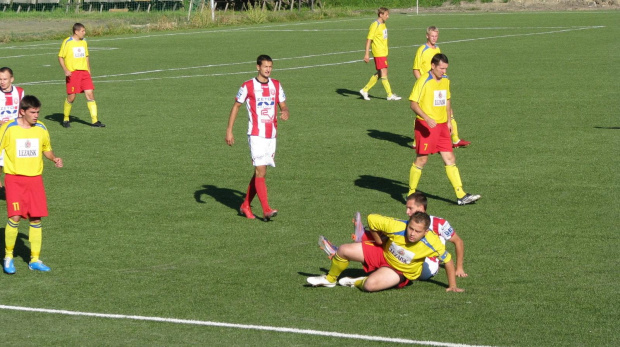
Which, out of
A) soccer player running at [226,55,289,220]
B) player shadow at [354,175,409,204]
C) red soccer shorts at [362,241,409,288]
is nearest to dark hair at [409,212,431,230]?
red soccer shorts at [362,241,409,288]

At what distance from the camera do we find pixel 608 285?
33.9ft

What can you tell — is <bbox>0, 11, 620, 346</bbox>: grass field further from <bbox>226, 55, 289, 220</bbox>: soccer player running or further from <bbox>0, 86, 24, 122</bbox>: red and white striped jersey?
<bbox>0, 86, 24, 122</bbox>: red and white striped jersey

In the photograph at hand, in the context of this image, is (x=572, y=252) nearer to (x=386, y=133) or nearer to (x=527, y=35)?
(x=386, y=133)

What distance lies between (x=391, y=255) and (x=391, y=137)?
10363mm

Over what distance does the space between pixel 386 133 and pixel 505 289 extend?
10.8 metres

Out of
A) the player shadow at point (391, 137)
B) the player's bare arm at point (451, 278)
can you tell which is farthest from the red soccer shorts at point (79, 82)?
the player's bare arm at point (451, 278)

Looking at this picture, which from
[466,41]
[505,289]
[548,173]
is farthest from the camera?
[466,41]

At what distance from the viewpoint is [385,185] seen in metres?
15.9

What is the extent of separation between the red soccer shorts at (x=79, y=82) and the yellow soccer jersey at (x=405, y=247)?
13450 millimetres

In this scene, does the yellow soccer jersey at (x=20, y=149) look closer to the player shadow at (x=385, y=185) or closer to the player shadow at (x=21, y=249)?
the player shadow at (x=21, y=249)

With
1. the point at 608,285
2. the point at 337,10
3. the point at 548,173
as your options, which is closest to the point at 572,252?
the point at 608,285

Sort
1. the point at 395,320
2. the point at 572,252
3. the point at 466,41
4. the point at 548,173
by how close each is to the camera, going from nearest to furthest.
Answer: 1. the point at 395,320
2. the point at 572,252
3. the point at 548,173
4. the point at 466,41

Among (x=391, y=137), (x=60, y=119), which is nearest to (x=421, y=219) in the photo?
(x=391, y=137)

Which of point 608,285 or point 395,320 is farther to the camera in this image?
point 608,285
